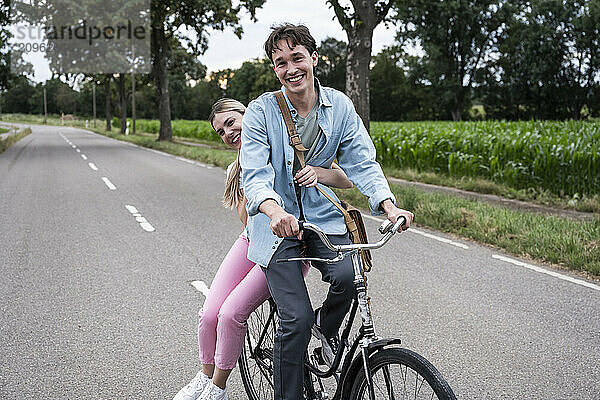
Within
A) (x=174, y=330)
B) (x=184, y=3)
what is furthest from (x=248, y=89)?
(x=174, y=330)

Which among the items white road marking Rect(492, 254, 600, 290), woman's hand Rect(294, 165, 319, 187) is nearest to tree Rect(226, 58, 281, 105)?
white road marking Rect(492, 254, 600, 290)

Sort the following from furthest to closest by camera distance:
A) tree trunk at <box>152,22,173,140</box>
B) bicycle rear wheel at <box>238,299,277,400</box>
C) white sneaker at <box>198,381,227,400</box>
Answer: tree trunk at <box>152,22,173,140</box> → bicycle rear wheel at <box>238,299,277,400</box> → white sneaker at <box>198,381,227,400</box>

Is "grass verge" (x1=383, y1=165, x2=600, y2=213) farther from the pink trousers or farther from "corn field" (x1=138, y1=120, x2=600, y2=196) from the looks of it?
the pink trousers

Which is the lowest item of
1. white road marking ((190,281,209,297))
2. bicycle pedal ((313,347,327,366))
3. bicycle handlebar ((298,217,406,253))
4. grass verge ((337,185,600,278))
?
white road marking ((190,281,209,297))

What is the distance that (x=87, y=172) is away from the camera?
17.6 meters

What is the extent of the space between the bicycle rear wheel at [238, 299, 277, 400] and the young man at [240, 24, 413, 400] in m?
0.49

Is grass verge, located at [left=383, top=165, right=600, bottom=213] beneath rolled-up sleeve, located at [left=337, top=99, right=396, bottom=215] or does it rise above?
beneath

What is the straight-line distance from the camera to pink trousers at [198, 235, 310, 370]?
2818 millimetres

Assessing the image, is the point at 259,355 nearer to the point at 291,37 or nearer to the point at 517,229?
the point at 291,37

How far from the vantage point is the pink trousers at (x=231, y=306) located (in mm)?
2818

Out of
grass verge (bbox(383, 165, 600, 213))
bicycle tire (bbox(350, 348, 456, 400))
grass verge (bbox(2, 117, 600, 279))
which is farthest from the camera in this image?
grass verge (bbox(383, 165, 600, 213))

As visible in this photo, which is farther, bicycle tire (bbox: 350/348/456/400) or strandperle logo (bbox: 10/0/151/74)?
strandperle logo (bbox: 10/0/151/74)

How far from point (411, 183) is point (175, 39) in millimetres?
28003

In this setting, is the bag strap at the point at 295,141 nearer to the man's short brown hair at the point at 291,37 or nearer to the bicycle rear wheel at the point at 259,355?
the man's short brown hair at the point at 291,37
